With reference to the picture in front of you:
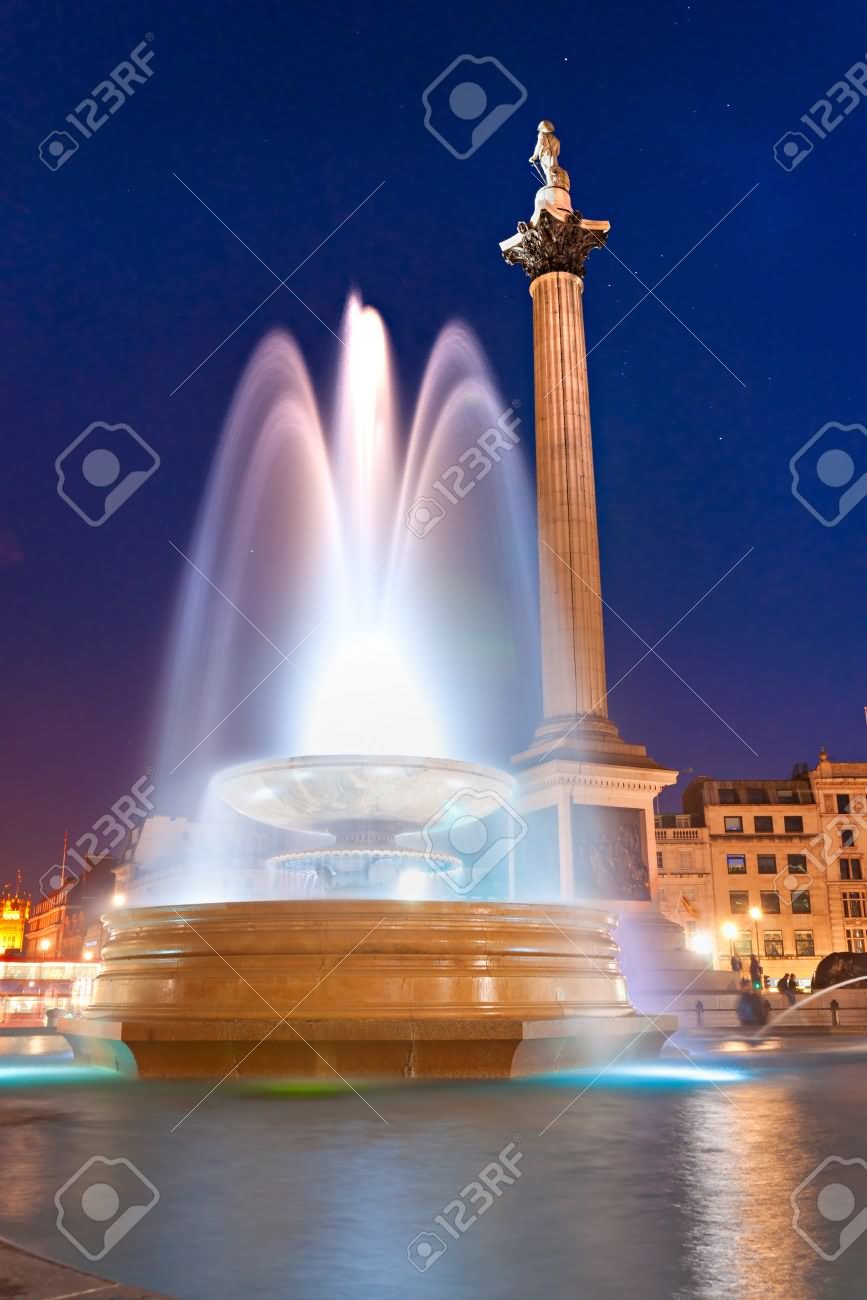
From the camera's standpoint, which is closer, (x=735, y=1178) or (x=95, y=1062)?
(x=735, y=1178)

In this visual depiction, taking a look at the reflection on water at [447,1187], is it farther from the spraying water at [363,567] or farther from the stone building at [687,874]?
the stone building at [687,874]

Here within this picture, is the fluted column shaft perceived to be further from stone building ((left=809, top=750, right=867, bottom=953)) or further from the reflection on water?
stone building ((left=809, top=750, right=867, bottom=953))

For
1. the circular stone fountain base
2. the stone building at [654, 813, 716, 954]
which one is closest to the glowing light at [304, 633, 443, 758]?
the circular stone fountain base

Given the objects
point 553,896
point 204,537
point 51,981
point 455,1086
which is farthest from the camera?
point 204,537

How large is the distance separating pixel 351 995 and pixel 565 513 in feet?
62.4

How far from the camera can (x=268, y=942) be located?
781 cm

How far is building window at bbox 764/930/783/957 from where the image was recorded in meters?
55.6

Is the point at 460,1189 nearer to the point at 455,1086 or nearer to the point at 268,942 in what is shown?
the point at 455,1086

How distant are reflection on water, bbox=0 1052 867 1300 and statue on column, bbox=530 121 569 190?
2642cm

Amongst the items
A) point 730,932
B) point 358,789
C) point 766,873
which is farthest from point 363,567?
point 766,873

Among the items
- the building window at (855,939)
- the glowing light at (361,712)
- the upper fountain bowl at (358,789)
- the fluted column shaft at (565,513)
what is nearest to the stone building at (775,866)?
the building window at (855,939)

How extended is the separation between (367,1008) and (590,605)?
59.7 ft

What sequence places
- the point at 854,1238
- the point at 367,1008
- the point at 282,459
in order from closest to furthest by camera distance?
1. the point at 854,1238
2. the point at 367,1008
3. the point at 282,459

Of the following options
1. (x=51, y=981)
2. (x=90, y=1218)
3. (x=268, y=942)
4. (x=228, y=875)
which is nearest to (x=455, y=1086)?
(x=268, y=942)
